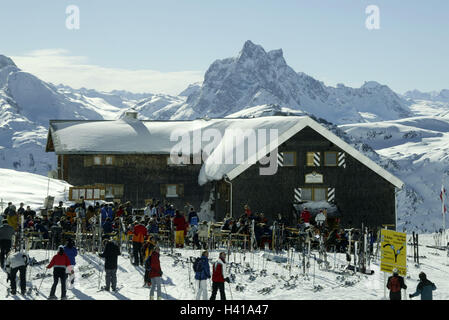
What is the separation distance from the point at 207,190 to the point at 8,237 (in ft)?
86.3

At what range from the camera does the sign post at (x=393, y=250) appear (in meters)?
19.9

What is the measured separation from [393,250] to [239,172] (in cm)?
1961

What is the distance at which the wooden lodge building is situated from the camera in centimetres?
3991

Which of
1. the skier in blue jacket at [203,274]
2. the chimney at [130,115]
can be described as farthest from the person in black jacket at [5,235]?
the chimney at [130,115]

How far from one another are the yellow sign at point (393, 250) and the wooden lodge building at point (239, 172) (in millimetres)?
17024

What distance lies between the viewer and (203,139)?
172 feet

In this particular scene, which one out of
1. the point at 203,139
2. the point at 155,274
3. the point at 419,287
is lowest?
the point at 419,287

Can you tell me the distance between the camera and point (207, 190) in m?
49.5

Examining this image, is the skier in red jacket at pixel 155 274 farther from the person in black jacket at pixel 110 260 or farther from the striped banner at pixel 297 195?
the striped banner at pixel 297 195

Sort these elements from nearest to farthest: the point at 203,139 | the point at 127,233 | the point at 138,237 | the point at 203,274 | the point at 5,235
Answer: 1. the point at 203,274
2. the point at 5,235
3. the point at 138,237
4. the point at 127,233
5. the point at 203,139

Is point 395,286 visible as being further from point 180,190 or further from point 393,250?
point 180,190

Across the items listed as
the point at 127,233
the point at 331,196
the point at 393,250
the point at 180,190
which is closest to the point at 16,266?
the point at 127,233
